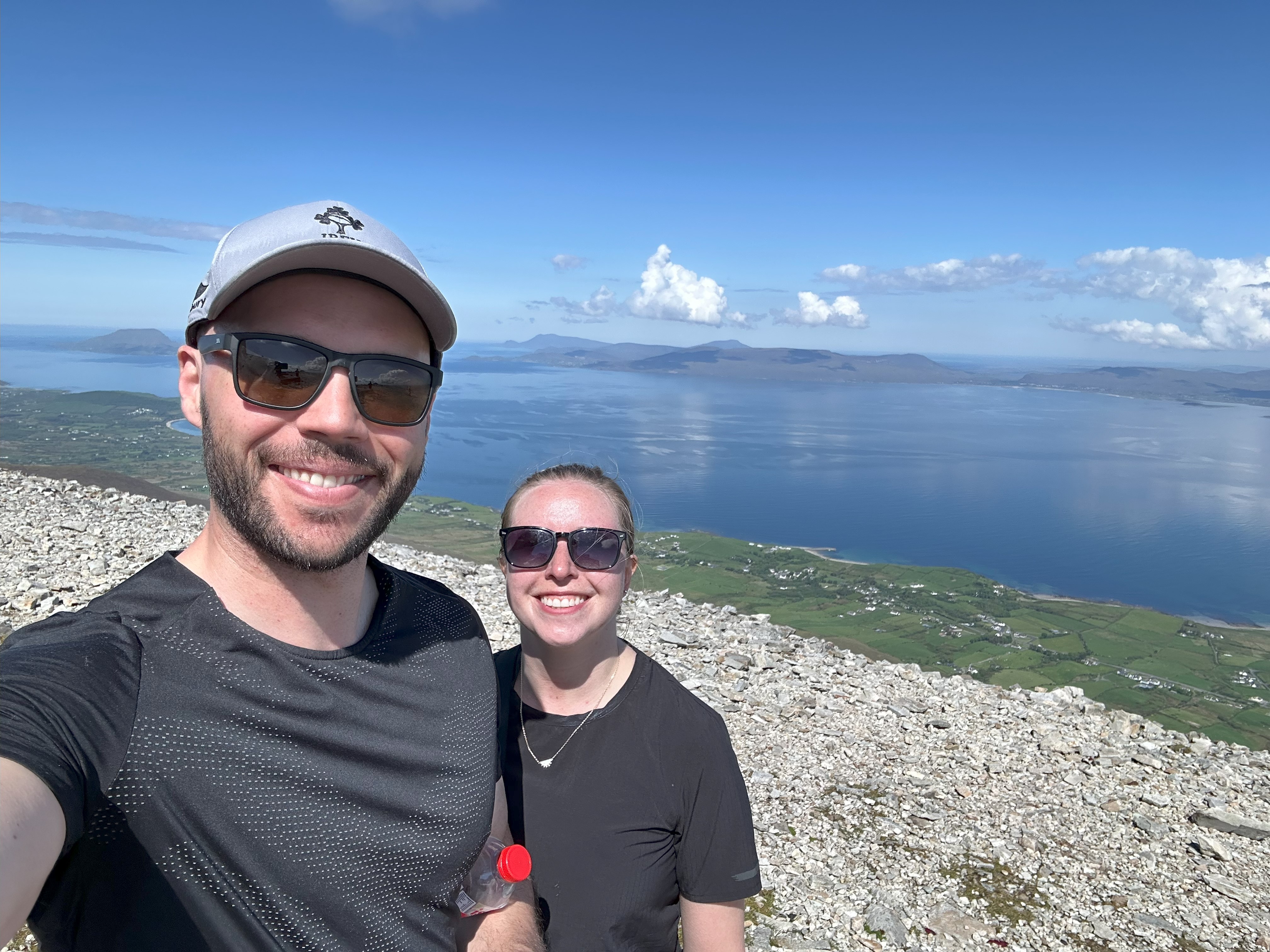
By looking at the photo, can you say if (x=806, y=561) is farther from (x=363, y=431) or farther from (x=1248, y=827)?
(x=363, y=431)

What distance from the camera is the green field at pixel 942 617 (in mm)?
23125

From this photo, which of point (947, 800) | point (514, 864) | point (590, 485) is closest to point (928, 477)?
point (947, 800)

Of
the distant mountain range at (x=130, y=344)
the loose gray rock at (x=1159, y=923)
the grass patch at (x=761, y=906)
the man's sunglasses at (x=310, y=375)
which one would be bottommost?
the loose gray rock at (x=1159, y=923)

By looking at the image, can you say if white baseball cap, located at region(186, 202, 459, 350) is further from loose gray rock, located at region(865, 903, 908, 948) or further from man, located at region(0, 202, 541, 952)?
loose gray rock, located at region(865, 903, 908, 948)

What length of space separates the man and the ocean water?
1.75 metres

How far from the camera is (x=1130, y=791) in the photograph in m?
7.48

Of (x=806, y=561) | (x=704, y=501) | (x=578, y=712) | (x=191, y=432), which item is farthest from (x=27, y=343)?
(x=578, y=712)

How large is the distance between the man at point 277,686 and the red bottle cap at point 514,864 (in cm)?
14

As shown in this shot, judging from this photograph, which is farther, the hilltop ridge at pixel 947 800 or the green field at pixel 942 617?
the green field at pixel 942 617

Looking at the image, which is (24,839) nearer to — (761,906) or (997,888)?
(761,906)

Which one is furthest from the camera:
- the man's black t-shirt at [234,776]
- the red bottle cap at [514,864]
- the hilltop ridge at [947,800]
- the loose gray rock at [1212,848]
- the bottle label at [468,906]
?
the loose gray rock at [1212,848]

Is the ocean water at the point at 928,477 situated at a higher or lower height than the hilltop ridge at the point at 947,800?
lower

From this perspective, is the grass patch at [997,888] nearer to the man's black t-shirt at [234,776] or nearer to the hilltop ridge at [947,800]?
the hilltop ridge at [947,800]

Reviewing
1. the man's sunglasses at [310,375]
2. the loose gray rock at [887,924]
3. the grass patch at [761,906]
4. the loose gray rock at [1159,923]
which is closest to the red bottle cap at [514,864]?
the man's sunglasses at [310,375]
